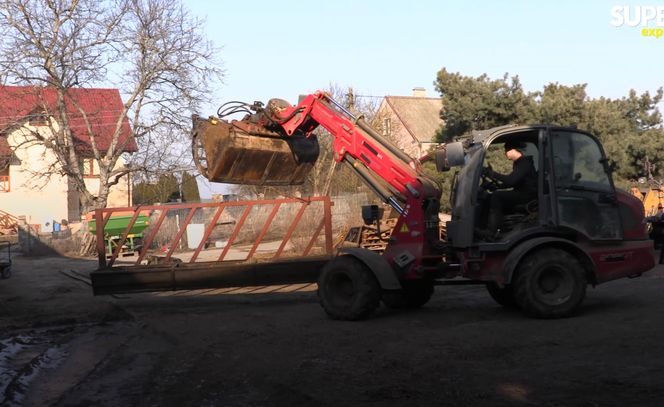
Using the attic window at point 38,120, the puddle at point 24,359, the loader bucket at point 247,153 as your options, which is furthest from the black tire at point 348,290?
the attic window at point 38,120

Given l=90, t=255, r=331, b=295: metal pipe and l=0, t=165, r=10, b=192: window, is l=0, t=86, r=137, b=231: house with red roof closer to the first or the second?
l=0, t=165, r=10, b=192: window

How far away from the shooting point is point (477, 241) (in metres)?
9.59

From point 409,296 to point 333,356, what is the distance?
3.59m

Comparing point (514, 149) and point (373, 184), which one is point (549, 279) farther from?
point (373, 184)

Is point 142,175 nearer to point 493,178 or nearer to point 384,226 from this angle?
point 384,226

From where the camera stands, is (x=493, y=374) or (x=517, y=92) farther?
(x=517, y=92)

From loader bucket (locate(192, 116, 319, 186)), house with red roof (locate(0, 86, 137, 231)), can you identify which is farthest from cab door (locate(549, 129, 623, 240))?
house with red roof (locate(0, 86, 137, 231))

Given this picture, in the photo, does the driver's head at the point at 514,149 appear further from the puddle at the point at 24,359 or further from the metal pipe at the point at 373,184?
the puddle at the point at 24,359

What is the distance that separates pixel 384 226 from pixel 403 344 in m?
11.4

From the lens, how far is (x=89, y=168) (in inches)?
1606

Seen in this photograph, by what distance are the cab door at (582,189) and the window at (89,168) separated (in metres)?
28.1

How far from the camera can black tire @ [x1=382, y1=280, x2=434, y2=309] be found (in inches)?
427

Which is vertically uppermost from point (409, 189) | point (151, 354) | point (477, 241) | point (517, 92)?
point (517, 92)

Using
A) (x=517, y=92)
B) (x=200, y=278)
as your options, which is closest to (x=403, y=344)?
(x=200, y=278)
